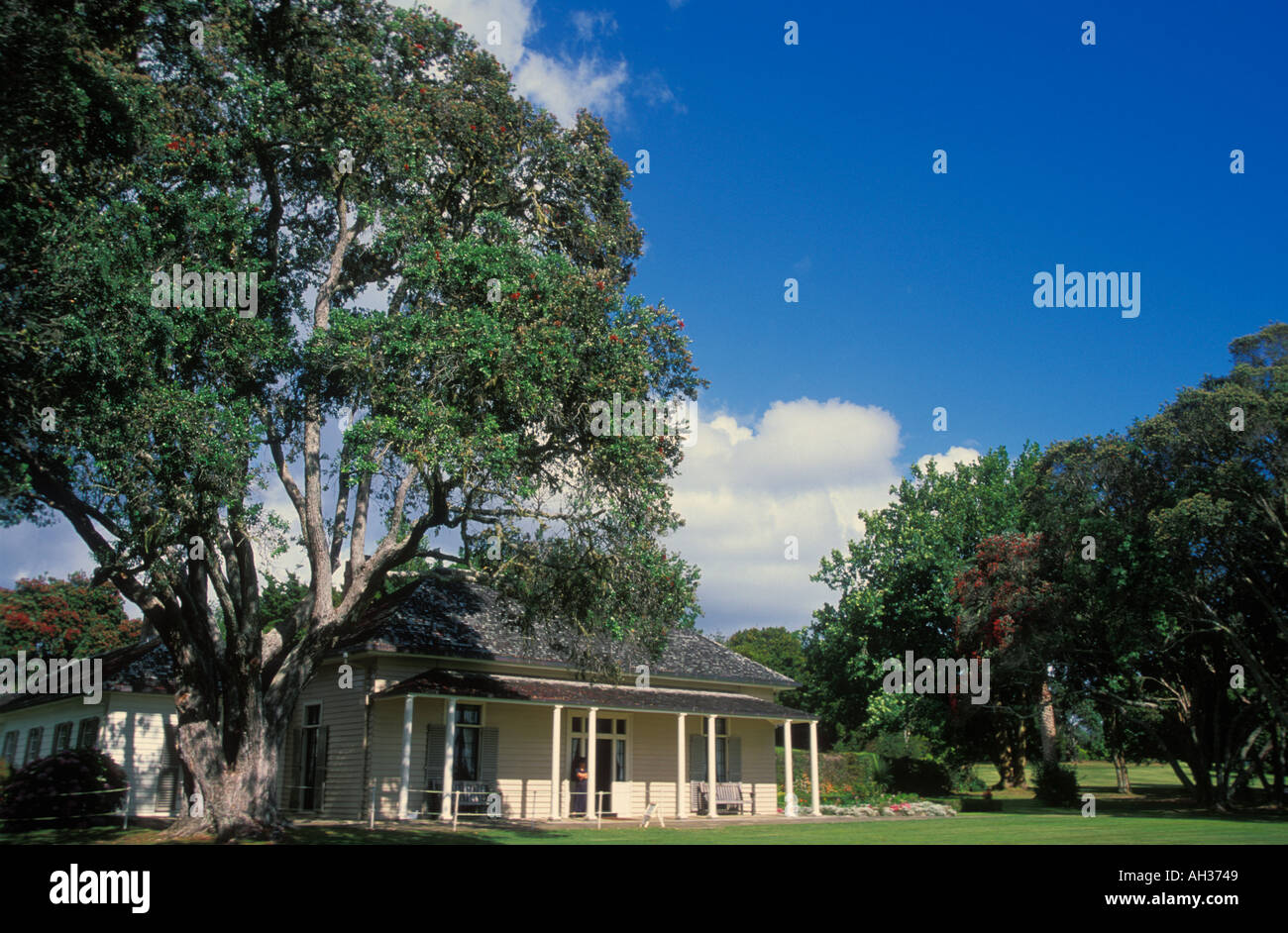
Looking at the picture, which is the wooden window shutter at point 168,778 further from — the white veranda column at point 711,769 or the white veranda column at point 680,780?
the white veranda column at point 711,769

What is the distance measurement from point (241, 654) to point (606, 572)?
6748 millimetres

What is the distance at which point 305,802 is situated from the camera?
2294cm

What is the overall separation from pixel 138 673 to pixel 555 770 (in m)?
11.0

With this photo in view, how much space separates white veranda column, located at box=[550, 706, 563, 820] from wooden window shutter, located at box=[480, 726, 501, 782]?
4.53 ft

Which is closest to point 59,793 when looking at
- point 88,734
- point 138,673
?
point 138,673

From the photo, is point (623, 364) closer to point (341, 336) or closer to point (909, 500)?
point (341, 336)

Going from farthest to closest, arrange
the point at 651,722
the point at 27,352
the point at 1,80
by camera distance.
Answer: the point at 651,722 → the point at 27,352 → the point at 1,80

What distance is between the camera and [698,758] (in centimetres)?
A: 2728

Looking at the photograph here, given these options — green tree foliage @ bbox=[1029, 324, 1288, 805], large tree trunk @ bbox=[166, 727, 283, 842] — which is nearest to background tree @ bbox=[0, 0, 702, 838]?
large tree trunk @ bbox=[166, 727, 283, 842]

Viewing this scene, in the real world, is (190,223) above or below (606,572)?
above

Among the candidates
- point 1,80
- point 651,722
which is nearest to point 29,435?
point 1,80

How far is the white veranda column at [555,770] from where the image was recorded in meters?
21.4

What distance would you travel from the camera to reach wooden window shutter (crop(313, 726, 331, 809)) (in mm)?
22250

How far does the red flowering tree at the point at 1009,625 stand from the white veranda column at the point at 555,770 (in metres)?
17.2
